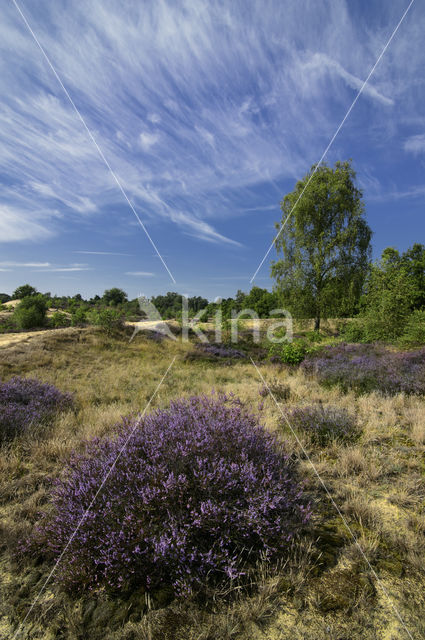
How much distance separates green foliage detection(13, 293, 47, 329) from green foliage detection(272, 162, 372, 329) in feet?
67.2

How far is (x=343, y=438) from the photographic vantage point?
4562 millimetres

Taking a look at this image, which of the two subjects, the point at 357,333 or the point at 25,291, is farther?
the point at 25,291

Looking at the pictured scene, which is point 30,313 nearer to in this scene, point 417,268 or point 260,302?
point 260,302

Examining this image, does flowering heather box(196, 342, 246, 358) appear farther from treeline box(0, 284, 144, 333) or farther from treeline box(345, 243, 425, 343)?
treeline box(345, 243, 425, 343)

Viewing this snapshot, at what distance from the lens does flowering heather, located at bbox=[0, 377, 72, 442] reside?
5.07 meters

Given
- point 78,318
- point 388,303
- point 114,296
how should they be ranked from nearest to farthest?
point 388,303 → point 78,318 → point 114,296

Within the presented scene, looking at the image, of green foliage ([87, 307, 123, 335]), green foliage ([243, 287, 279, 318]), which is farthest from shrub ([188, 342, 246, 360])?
green foliage ([243, 287, 279, 318])

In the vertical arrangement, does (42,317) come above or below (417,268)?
below

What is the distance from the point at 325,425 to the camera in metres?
4.89

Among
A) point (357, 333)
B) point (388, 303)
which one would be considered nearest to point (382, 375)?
point (388, 303)

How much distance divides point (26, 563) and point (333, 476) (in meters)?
3.36

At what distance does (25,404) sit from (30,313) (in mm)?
17718

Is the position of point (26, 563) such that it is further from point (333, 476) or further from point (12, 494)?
point (333, 476)

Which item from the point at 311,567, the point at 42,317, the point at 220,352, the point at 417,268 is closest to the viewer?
the point at 311,567
